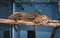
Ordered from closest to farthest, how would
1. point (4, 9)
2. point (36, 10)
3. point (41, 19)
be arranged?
point (41, 19) → point (36, 10) → point (4, 9)

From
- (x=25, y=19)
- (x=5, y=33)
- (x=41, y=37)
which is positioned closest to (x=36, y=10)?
(x=41, y=37)

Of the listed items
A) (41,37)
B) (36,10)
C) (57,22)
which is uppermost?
(36,10)

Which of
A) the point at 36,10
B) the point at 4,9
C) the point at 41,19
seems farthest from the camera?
the point at 4,9

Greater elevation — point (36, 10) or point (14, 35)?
point (36, 10)

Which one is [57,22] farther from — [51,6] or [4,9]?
[4,9]

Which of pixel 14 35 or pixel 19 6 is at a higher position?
→ pixel 19 6

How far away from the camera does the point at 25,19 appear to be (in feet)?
6.72

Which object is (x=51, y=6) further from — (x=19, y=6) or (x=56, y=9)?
(x=19, y=6)

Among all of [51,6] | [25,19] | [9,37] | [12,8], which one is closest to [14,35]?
[9,37]

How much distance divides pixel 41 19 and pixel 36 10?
1.10m

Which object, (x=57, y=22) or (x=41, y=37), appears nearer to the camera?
(x=57, y=22)

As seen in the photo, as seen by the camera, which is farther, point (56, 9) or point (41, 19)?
point (56, 9)

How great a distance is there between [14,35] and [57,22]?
1.35m

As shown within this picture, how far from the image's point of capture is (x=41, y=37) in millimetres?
3236
